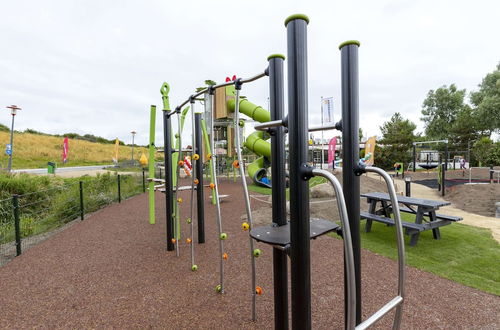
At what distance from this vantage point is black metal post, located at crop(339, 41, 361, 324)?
154cm

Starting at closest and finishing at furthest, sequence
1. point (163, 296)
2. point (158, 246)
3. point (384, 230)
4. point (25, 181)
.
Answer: point (163, 296) < point (158, 246) < point (384, 230) < point (25, 181)

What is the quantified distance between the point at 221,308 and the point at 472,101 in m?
33.8

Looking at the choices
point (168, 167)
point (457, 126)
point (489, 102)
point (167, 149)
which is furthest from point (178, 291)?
point (457, 126)

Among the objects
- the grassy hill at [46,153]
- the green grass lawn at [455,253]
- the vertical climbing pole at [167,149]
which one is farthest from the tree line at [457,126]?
the grassy hill at [46,153]

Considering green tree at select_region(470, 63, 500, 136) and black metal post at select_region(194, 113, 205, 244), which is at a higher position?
green tree at select_region(470, 63, 500, 136)

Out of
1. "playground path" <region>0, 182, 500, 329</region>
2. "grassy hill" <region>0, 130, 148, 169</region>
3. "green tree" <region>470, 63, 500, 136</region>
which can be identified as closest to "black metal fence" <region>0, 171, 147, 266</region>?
"playground path" <region>0, 182, 500, 329</region>

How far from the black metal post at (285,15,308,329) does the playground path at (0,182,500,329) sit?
113cm

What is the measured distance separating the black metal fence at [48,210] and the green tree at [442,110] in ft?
108

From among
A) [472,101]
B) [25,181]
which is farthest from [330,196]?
[472,101]

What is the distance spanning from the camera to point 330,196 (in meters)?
8.18

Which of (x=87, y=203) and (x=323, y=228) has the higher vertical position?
(x=323, y=228)

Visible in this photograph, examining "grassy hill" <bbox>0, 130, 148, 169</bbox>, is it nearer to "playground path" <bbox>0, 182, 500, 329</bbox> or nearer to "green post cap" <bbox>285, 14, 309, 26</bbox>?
"playground path" <bbox>0, 182, 500, 329</bbox>

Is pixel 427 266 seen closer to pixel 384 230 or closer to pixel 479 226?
pixel 384 230

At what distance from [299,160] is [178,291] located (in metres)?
2.17
